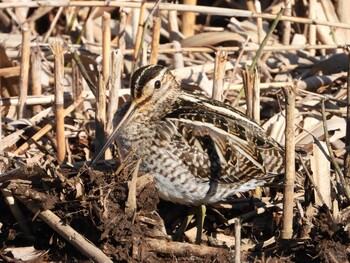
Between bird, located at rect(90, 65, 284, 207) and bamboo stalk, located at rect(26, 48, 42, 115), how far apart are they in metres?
1.06

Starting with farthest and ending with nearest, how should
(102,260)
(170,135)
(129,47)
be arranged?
(129,47)
(170,135)
(102,260)

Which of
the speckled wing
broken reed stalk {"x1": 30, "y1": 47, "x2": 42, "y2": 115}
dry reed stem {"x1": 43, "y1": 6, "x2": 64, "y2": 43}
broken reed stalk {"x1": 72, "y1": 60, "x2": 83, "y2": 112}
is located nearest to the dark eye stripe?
the speckled wing

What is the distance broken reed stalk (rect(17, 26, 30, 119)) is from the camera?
595cm

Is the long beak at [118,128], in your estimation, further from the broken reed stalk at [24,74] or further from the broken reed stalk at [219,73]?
the broken reed stalk at [24,74]

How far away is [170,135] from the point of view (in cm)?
525

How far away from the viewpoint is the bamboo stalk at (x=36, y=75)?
6262 millimetres

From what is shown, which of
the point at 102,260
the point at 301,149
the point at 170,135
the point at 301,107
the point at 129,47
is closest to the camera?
the point at 102,260

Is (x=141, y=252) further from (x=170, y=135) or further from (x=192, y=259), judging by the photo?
(x=170, y=135)

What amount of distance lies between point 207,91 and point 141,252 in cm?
188

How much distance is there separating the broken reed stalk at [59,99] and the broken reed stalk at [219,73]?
0.96 m

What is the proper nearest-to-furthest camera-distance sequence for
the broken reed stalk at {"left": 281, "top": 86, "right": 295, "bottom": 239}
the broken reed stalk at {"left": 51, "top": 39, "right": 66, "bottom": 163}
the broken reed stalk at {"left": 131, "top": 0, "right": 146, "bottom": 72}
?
1. the broken reed stalk at {"left": 281, "top": 86, "right": 295, "bottom": 239}
2. the broken reed stalk at {"left": 51, "top": 39, "right": 66, "bottom": 163}
3. the broken reed stalk at {"left": 131, "top": 0, "right": 146, "bottom": 72}

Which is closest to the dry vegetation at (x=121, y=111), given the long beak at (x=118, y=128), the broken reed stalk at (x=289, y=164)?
the broken reed stalk at (x=289, y=164)

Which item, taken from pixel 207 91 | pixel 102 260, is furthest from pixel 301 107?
pixel 102 260

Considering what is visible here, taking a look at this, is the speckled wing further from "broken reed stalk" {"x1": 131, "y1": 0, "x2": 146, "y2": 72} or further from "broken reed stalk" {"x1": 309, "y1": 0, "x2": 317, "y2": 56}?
"broken reed stalk" {"x1": 309, "y1": 0, "x2": 317, "y2": 56}
